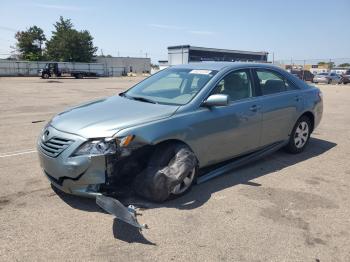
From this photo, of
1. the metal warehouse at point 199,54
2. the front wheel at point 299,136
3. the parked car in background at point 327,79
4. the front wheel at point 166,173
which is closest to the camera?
the front wheel at point 166,173

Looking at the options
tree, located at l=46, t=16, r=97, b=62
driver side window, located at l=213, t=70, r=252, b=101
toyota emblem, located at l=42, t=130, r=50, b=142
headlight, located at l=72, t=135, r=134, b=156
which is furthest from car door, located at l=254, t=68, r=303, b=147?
tree, located at l=46, t=16, r=97, b=62

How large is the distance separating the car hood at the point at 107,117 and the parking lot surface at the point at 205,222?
0.88 m

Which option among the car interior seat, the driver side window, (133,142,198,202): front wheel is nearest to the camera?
(133,142,198,202): front wheel

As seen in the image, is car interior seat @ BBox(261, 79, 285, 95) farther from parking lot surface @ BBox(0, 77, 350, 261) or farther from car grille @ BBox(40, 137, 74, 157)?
car grille @ BBox(40, 137, 74, 157)

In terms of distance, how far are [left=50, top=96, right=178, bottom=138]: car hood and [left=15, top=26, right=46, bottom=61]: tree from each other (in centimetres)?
6913

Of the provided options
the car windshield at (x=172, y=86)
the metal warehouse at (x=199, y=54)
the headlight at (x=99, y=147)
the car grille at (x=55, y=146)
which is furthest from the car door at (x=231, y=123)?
the metal warehouse at (x=199, y=54)

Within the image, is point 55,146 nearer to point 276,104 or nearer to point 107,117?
point 107,117

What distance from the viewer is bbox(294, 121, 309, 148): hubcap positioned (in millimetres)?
6264

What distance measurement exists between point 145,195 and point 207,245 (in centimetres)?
103

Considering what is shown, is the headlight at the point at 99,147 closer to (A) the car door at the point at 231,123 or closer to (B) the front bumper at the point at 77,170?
(B) the front bumper at the point at 77,170

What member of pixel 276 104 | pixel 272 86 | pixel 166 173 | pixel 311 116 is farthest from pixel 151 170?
pixel 311 116

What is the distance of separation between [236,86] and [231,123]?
2.10 ft

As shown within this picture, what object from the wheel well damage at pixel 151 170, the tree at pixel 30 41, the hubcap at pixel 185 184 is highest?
the tree at pixel 30 41

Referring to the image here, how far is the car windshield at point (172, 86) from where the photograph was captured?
4.75 m
